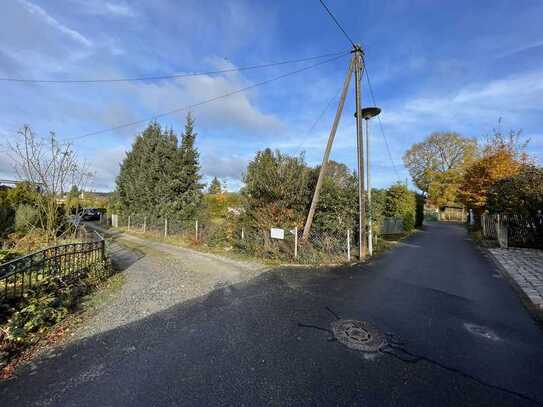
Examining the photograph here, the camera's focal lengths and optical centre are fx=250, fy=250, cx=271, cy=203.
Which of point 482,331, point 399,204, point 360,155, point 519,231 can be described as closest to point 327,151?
point 360,155

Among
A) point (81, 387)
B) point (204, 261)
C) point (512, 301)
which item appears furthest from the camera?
point (204, 261)

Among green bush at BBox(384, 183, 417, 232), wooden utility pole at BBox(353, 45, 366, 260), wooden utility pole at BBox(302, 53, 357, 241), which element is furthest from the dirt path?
green bush at BBox(384, 183, 417, 232)

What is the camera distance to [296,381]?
8.48 ft

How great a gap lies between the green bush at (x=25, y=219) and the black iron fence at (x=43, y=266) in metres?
3.73

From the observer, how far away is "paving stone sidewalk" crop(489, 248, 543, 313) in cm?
531

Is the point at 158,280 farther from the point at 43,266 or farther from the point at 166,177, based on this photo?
the point at 166,177

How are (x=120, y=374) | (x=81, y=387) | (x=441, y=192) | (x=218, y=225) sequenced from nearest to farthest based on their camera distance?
(x=81, y=387), (x=120, y=374), (x=218, y=225), (x=441, y=192)

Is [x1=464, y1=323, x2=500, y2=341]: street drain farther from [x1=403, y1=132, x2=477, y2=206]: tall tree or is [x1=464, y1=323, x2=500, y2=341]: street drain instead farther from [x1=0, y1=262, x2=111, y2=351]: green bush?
[x1=403, y1=132, x2=477, y2=206]: tall tree

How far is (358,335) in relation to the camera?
3539 millimetres

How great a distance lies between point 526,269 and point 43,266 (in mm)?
12083

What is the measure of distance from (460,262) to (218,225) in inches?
379

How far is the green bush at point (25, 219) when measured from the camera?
26.9 feet

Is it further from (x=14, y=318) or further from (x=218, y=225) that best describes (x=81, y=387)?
(x=218, y=225)

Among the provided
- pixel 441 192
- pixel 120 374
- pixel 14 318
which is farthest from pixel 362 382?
pixel 441 192
